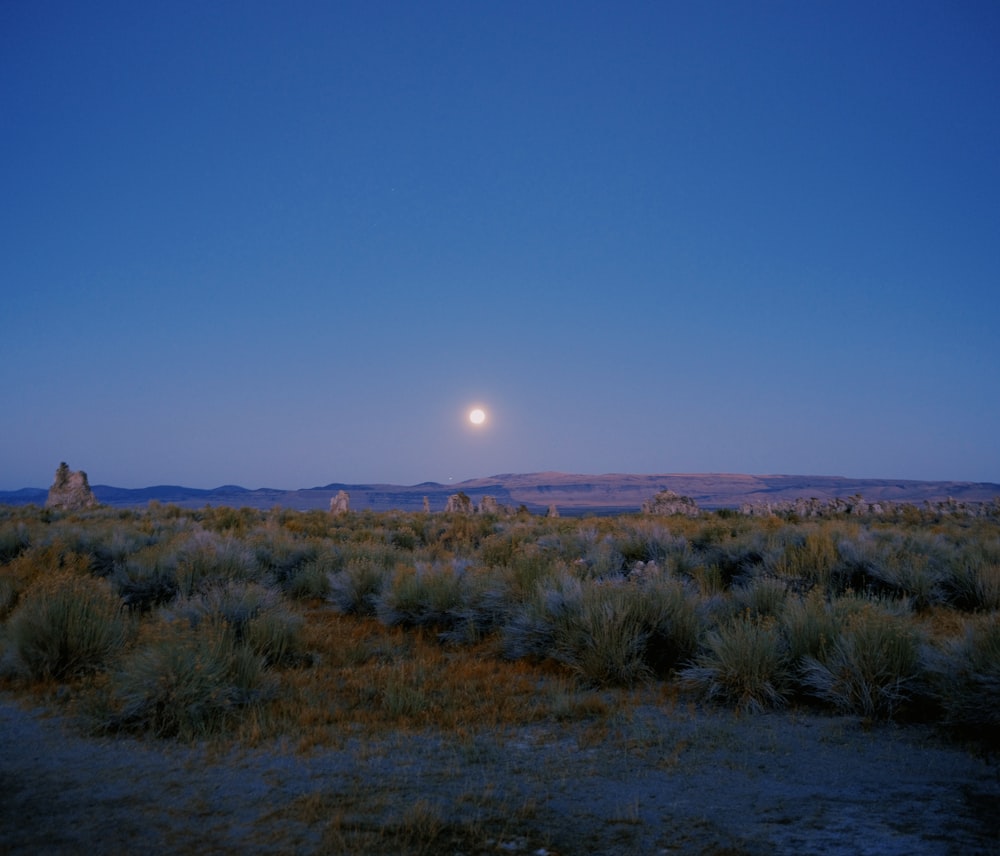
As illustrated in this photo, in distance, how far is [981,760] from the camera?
4512 mm

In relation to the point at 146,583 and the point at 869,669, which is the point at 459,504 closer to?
the point at 146,583

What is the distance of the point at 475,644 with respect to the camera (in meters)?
8.33

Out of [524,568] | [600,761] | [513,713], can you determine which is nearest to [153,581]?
[524,568]

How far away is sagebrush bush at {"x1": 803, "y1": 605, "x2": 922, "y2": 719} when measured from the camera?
5.52m

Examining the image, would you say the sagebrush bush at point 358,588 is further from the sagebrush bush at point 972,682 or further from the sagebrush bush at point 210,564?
the sagebrush bush at point 972,682

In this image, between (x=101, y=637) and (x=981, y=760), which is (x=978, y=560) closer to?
(x=981, y=760)

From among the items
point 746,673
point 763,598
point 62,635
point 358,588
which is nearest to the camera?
point 746,673

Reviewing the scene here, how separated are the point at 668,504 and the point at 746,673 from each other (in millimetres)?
35251

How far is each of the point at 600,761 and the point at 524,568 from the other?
4912mm

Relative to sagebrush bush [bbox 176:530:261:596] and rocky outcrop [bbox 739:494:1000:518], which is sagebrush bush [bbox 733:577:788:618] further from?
rocky outcrop [bbox 739:494:1000:518]

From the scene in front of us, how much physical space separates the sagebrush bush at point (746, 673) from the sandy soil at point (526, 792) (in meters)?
0.37

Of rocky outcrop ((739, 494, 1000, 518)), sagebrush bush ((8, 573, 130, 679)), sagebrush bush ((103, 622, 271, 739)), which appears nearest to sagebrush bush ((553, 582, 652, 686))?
sagebrush bush ((103, 622, 271, 739))

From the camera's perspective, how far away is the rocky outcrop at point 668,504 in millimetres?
38938

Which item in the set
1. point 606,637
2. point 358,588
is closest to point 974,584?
point 606,637
